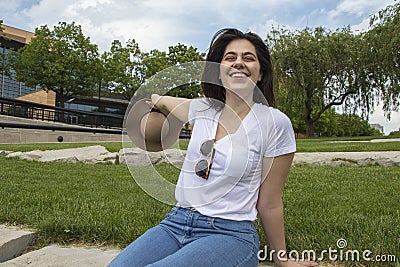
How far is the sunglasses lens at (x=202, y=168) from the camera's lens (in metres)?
1.70

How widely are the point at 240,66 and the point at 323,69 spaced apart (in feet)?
74.0

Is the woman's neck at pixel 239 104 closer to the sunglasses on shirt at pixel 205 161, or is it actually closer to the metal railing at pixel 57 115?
the sunglasses on shirt at pixel 205 161

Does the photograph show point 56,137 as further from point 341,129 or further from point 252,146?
point 341,129

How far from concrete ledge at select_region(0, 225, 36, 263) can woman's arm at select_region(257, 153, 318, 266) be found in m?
1.54

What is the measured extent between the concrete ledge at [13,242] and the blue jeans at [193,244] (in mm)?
1035

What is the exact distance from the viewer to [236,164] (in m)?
1.69

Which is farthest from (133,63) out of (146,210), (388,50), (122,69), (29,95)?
(146,210)

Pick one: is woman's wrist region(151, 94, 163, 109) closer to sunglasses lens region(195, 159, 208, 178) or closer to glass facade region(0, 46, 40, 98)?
sunglasses lens region(195, 159, 208, 178)

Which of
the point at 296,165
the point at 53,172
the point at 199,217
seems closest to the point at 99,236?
the point at 199,217

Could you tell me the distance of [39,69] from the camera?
26141mm

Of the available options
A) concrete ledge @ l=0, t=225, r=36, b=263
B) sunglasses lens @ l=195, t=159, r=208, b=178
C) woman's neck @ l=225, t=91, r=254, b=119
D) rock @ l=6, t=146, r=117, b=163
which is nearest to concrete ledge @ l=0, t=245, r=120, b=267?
concrete ledge @ l=0, t=225, r=36, b=263

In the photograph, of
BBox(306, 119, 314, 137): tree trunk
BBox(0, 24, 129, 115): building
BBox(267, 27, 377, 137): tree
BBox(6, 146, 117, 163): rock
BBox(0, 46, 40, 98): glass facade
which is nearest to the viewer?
BBox(6, 146, 117, 163): rock

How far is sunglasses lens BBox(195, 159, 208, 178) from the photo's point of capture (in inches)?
67.1

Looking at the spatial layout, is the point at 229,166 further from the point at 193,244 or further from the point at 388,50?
the point at 388,50
